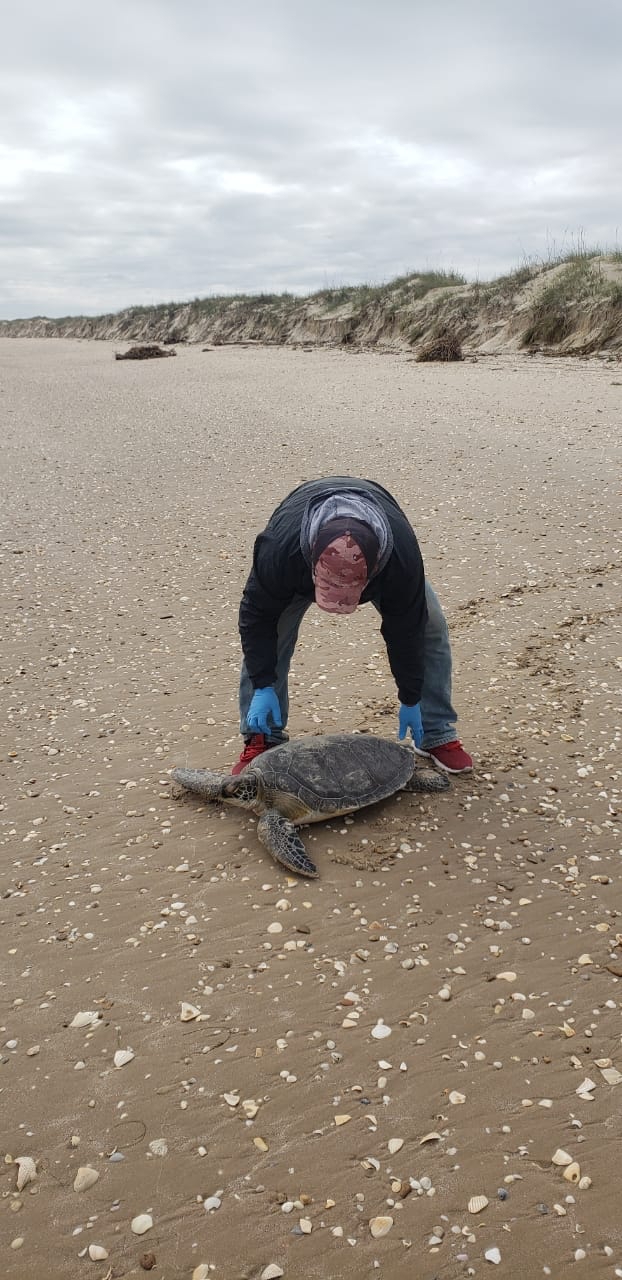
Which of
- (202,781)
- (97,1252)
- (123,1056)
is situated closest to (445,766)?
(202,781)

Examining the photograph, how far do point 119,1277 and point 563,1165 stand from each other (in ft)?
3.66

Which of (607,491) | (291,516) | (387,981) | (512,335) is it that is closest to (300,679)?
(291,516)

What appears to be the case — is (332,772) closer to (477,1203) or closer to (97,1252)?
(477,1203)

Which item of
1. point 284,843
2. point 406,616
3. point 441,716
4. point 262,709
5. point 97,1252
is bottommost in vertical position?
point 97,1252

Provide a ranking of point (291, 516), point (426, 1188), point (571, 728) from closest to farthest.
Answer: point (426, 1188), point (291, 516), point (571, 728)

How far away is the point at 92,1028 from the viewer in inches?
104

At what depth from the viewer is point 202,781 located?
3744 millimetres

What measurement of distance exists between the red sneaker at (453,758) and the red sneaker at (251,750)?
2.66ft

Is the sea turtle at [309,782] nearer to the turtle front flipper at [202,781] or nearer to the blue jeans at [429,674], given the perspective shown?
the turtle front flipper at [202,781]

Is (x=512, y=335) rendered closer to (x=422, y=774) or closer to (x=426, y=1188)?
(x=422, y=774)

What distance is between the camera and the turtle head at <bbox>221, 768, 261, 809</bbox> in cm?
361

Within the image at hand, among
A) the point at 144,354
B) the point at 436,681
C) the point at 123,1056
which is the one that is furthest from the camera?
the point at 144,354

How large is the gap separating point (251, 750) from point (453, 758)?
0.94 metres

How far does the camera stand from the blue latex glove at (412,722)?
373cm
